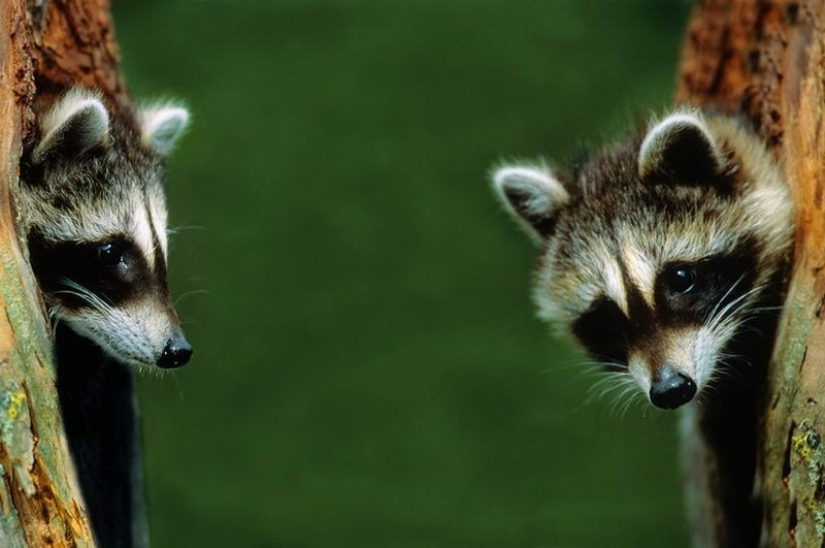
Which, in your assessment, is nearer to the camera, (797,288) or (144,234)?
(797,288)

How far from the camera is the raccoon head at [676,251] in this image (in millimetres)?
3973

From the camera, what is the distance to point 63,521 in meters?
3.14

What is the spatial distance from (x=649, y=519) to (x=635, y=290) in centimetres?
399

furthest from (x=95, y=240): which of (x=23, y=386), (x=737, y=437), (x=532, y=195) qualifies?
(x=737, y=437)

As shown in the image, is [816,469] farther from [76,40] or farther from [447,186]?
[447,186]

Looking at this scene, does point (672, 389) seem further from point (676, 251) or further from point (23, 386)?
point (23, 386)

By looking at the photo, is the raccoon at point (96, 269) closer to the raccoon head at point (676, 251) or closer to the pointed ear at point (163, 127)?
the pointed ear at point (163, 127)

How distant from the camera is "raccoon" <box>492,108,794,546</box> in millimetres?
3980

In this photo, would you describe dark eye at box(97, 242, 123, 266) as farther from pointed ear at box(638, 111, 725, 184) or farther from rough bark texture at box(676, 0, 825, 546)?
rough bark texture at box(676, 0, 825, 546)

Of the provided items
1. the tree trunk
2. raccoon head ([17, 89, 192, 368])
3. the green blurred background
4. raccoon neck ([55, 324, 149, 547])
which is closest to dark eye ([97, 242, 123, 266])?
raccoon head ([17, 89, 192, 368])

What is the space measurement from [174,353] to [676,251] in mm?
1587

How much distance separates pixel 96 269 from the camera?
377 centimetres

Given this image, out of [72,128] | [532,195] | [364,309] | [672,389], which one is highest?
[364,309]

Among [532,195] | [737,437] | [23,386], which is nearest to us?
[23,386]
